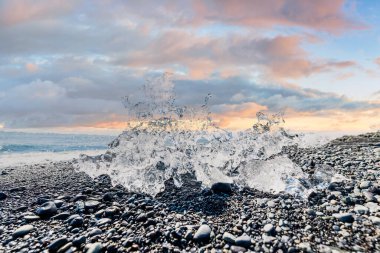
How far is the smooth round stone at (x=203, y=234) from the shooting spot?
3871mm

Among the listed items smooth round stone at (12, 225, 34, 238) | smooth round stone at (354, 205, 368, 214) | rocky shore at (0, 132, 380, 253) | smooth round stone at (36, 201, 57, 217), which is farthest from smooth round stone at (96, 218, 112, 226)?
smooth round stone at (354, 205, 368, 214)

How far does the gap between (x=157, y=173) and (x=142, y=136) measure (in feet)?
8.44

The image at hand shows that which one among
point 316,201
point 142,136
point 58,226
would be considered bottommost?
point 58,226

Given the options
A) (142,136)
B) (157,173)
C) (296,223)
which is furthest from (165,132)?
(296,223)

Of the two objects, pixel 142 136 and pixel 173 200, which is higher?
pixel 142 136

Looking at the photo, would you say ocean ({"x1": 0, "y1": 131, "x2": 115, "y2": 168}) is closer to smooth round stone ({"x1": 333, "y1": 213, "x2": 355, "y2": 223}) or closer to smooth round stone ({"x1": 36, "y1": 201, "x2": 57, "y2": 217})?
smooth round stone ({"x1": 36, "y1": 201, "x2": 57, "y2": 217})

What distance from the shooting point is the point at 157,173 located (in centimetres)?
676

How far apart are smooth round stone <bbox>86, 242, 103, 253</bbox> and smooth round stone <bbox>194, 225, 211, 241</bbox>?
1146 mm

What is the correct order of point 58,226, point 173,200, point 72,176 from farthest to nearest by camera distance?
point 72,176 → point 173,200 → point 58,226

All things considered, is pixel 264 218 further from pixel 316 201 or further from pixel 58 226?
pixel 58 226

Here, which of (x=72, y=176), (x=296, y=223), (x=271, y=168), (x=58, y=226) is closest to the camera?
(x=296, y=223)

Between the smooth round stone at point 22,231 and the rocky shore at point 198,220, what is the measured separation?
13 mm

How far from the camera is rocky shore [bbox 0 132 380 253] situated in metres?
3.80

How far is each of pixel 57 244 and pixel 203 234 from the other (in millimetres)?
1840
